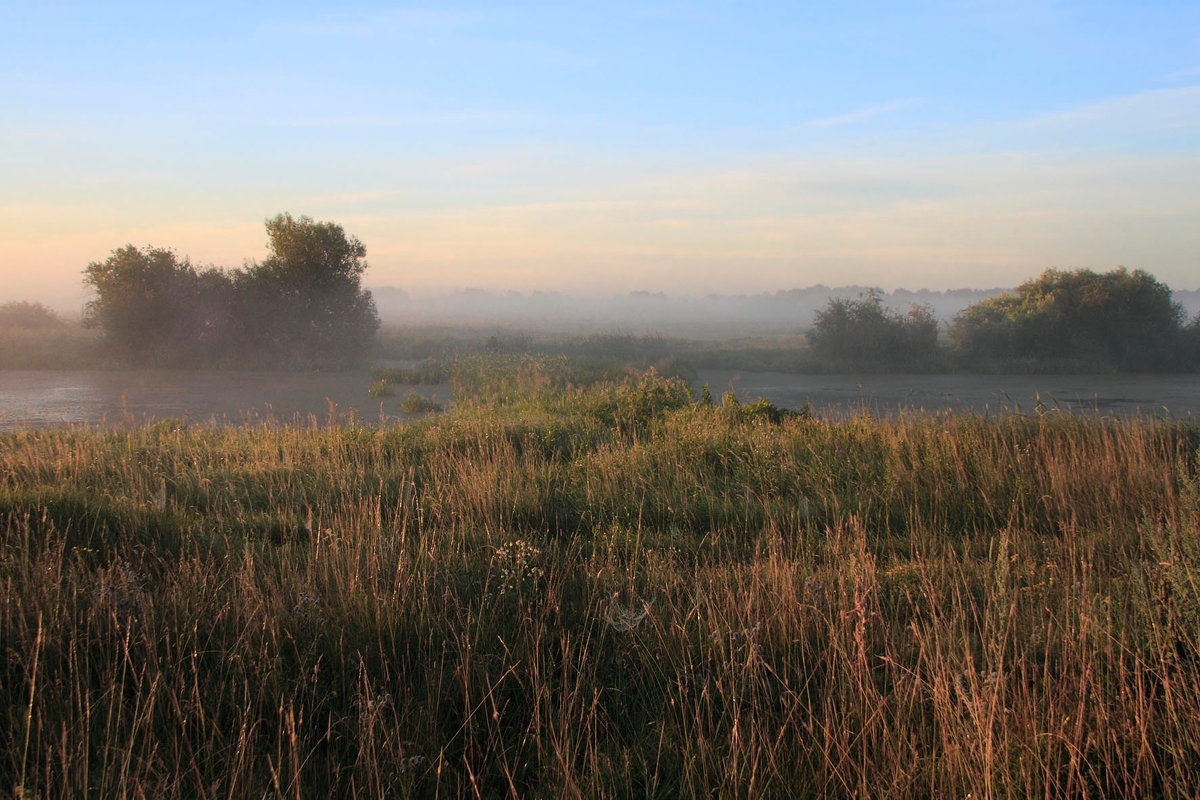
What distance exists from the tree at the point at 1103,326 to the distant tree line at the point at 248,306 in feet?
71.9

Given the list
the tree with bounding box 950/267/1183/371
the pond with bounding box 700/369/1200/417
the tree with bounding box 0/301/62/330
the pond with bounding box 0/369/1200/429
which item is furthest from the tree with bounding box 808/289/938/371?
the tree with bounding box 0/301/62/330

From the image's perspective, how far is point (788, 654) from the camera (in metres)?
3.27

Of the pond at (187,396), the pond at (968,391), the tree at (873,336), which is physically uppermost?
the tree at (873,336)

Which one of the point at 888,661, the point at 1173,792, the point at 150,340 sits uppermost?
the point at 150,340

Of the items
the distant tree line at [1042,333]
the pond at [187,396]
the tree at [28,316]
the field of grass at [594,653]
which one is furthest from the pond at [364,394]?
the tree at [28,316]

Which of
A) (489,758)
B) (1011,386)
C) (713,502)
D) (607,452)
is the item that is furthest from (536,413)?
(1011,386)

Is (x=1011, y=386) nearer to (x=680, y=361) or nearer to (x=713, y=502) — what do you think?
(x=680, y=361)

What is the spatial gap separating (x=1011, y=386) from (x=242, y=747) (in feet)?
74.4

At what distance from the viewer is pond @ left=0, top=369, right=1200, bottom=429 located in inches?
560

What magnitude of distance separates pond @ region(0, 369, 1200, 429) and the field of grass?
7550 millimetres

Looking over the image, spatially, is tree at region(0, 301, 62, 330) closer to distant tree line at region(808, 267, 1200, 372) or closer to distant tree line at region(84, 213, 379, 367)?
distant tree line at region(84, 213, 379, 367)

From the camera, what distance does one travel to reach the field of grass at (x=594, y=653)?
2.49m

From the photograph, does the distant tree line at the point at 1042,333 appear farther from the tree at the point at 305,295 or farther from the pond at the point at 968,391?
the tree at the point at 305,295

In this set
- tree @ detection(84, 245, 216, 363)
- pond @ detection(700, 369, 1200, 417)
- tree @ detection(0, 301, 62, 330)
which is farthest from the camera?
tree @ detection(0, 301, 62, 330)
